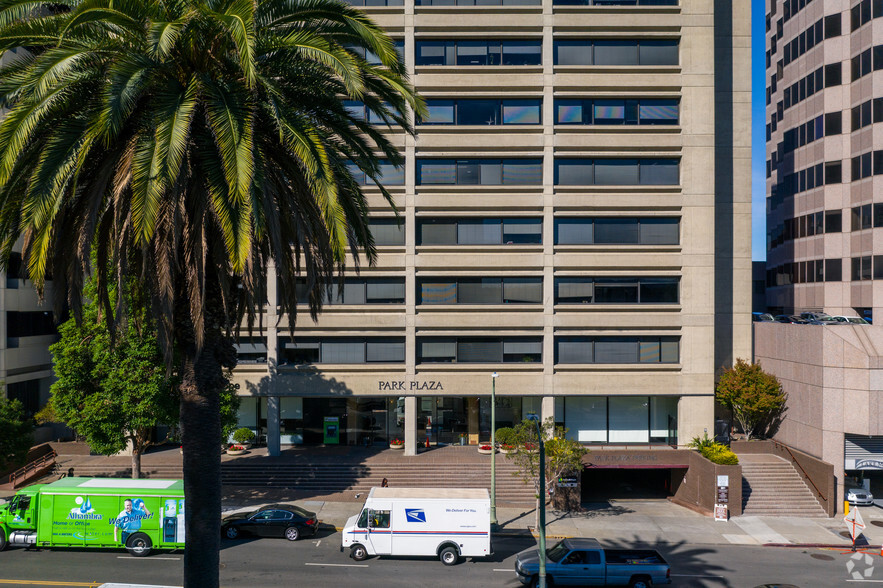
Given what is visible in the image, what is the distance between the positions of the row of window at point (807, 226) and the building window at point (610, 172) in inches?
600

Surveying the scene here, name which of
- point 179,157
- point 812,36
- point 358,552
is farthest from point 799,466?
point 179,157

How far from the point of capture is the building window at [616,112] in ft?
141

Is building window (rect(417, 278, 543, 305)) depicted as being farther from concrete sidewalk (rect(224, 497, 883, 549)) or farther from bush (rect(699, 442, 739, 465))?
bush (rect(699, 442, 739, 465))

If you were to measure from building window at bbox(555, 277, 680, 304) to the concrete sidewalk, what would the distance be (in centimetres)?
1296

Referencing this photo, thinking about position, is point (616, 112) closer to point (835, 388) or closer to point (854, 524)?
point (835, 388)

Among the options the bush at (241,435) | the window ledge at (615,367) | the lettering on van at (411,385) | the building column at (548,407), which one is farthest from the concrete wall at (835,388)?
the bush at (241,435)

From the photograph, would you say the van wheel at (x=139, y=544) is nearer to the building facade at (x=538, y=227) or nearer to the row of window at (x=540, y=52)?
the building facade at (x=538, y=227)

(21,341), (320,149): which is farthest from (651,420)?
(21,341)

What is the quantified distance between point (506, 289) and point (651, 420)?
43.6 feet

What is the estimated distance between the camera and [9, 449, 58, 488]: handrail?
3697 centimetres

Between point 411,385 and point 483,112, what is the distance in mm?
18671

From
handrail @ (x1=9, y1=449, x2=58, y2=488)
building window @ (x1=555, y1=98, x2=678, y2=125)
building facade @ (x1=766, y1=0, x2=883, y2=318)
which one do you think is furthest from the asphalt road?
building window @ (x1=555, y1=98, x2=678, y2=125)

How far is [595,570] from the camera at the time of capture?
24.7 metres

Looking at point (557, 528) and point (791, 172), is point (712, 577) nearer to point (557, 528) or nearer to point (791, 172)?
point (557, 528)
